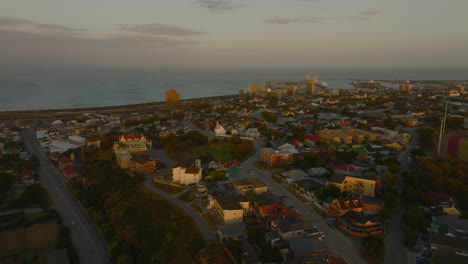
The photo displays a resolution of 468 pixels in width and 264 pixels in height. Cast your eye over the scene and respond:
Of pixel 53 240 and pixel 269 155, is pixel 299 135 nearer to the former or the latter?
pixel 269 155

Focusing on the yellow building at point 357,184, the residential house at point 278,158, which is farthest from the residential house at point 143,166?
the yellow building at point 357,184

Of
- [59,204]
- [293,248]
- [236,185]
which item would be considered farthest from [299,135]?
[59,204]

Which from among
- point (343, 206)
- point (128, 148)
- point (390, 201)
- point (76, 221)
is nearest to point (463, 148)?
point (390, 201)

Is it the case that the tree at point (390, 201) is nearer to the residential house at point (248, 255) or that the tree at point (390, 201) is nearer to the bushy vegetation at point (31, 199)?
the residential house at point (248, 255)

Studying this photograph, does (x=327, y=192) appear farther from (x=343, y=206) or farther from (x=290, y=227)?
(x=290, y=227)

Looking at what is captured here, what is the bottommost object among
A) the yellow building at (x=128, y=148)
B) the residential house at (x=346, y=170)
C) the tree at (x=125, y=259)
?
the tree at (x=125, y=259)

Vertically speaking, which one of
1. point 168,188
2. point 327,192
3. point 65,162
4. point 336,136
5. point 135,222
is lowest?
point 135,222

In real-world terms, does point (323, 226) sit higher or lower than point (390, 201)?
lower
